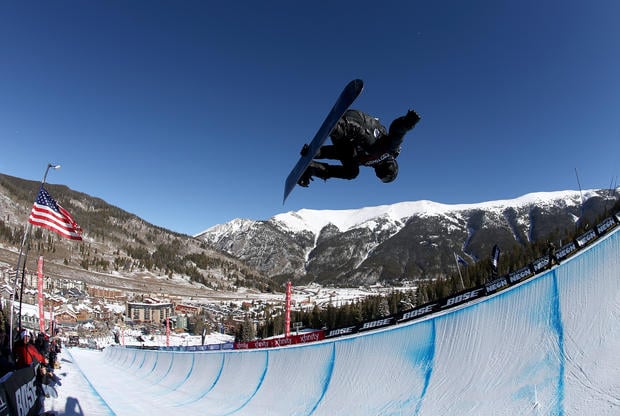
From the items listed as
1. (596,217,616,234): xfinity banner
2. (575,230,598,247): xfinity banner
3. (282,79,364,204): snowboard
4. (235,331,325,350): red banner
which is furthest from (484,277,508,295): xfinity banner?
(282,79,364,204): snowboard

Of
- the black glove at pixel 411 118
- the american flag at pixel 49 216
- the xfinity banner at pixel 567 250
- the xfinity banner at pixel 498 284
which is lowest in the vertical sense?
the xfinity banner at pixel 498 284

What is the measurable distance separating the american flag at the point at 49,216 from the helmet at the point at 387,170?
14.2 m

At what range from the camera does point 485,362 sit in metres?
6.39

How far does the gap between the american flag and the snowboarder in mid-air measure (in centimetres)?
1370

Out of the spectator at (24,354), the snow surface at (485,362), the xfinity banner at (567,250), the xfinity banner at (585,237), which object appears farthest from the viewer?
the xfinity banner at (585,237)

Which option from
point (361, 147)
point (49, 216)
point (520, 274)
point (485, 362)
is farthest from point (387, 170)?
point (49, 216)

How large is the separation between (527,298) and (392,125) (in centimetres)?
398

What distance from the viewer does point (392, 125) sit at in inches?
195

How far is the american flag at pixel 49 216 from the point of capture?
50.4 ft

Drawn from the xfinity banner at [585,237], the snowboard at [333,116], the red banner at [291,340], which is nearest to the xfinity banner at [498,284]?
the xfinity banner at [585,237]

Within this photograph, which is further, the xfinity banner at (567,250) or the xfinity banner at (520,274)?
the xfinity banner at (567,250)

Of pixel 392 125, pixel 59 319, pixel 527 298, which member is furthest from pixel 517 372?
pixel 59 319

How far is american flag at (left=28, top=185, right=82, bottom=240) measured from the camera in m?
15.4

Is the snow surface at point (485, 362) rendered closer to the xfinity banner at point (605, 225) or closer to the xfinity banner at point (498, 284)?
the xfinity banner at point (498, 284)
